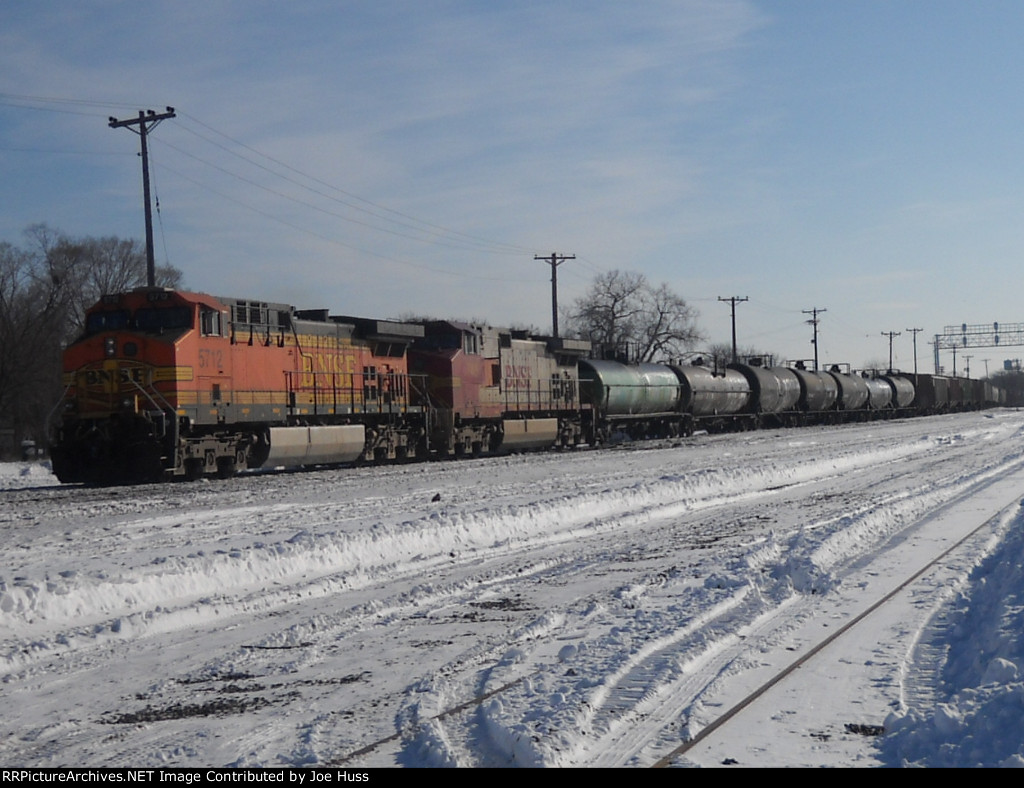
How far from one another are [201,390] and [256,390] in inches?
73.0

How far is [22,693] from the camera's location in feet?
22.2

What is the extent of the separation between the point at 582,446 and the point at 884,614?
1257 inches

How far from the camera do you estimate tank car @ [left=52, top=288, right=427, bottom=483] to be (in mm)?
20859

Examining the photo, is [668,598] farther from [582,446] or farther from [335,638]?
[582,446]

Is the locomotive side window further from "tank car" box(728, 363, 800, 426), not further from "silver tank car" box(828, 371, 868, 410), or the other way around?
"silver tank car" box(828, 371, 868, 410)

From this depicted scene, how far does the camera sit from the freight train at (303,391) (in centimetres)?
2100

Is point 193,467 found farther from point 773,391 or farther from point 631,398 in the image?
point 773,391

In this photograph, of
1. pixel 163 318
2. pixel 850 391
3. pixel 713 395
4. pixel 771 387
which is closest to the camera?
pixel 163 318

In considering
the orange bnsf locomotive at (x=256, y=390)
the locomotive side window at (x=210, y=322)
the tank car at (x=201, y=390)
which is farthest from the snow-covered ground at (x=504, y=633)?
the locomotive side window at (x=210, y=322)

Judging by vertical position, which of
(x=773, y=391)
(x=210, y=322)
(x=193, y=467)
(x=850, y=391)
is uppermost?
(x=210, y=322)

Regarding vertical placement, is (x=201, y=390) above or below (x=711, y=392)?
above

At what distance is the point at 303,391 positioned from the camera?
82.4 feet

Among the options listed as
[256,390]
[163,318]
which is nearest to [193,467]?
[256,390]

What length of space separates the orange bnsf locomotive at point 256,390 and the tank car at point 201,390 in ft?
0.10
